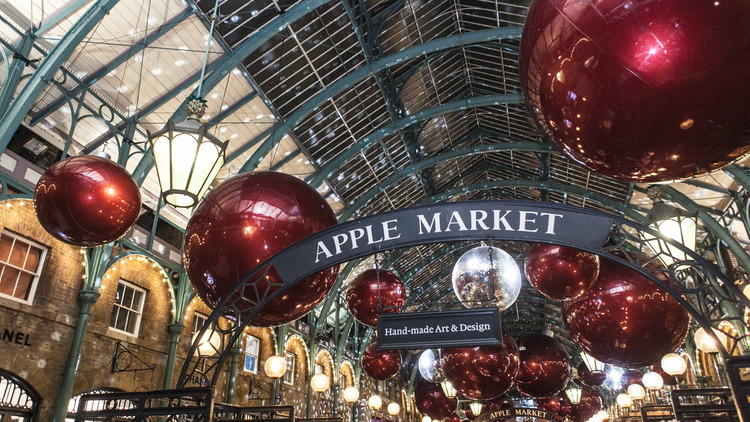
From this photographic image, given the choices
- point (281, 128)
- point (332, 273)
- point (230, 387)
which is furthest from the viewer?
point (230, 387)

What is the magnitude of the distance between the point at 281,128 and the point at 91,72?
3.35 m

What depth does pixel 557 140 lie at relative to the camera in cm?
149

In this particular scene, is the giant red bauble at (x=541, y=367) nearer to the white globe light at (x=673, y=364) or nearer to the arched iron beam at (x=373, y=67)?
the white globe light at (x=673, y=364)

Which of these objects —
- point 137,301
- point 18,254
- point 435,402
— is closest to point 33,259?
point 18,254

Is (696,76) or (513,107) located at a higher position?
(513,107)

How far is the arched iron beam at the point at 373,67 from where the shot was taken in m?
8.98

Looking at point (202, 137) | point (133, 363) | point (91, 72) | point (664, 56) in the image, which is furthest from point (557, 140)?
point (133, 363)

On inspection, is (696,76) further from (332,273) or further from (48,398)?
(48,398)

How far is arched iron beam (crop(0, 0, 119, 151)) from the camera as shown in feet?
19.3

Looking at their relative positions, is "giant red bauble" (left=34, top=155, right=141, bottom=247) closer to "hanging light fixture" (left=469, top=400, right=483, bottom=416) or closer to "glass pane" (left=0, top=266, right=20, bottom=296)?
"glass pane" (left=0, top=266, right=20, bottom=296)

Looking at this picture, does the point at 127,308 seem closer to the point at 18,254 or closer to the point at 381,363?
the point at 18,254

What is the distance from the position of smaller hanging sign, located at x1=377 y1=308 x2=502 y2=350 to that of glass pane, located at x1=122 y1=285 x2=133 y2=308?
7.88m

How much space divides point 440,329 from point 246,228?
4.04 feet

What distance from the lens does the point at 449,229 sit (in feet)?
9.41
